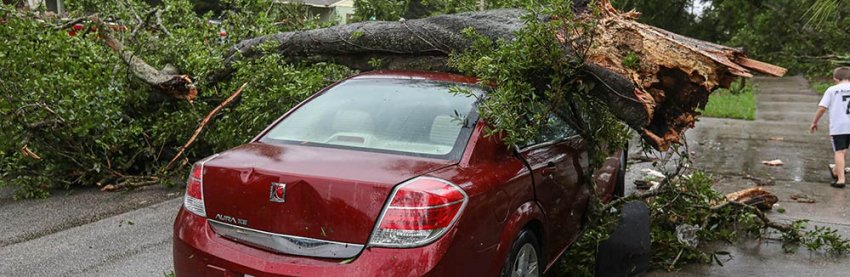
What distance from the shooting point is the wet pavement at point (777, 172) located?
5000 millimetres

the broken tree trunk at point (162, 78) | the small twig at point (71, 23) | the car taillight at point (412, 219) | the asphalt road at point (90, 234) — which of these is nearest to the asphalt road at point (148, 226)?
the asphalt road at point (90, 234)

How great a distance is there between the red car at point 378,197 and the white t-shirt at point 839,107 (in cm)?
542

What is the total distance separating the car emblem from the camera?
123 inches

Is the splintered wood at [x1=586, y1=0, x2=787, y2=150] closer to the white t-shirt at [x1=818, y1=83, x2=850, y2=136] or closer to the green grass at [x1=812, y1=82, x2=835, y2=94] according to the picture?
the white t-shirt at [x1=818, y1=83, x2=850, y2=136]

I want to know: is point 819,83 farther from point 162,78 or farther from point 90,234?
point 90,234

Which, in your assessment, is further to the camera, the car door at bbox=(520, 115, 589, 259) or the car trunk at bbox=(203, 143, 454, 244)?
the car door at bbox=(520, 115, 589, 259)

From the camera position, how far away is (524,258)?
3.67m

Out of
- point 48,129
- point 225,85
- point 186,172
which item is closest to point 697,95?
point 225,85

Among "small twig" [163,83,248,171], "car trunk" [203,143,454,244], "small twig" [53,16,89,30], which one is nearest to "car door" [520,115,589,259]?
"car trunk" [203,143,454,244]

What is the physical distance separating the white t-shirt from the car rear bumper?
6738 millimetres

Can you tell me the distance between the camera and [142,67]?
7.09m

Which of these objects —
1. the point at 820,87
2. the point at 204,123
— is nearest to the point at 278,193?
the point at 204,123

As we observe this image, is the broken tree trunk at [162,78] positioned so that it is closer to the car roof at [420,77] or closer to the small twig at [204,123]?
the small twig at [204,123]

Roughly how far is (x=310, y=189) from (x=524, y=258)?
1235 millimetres
